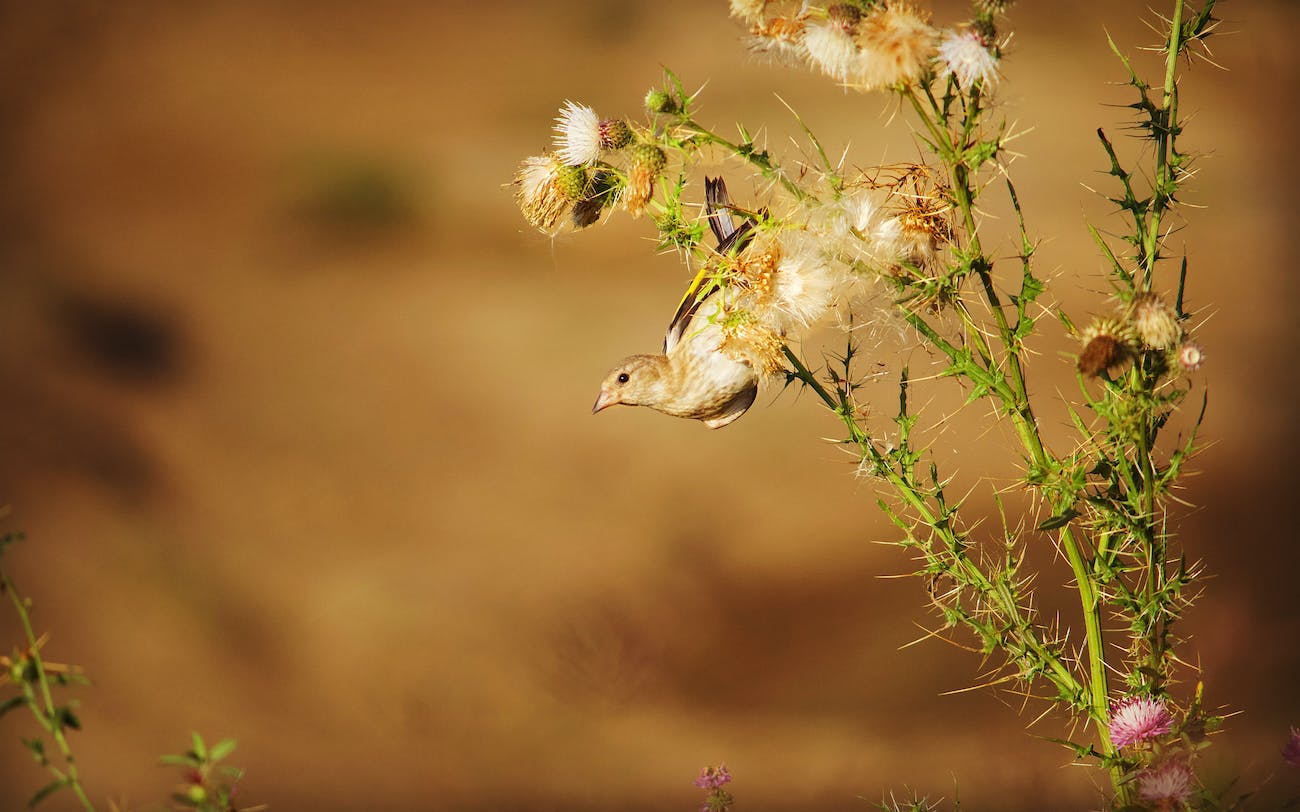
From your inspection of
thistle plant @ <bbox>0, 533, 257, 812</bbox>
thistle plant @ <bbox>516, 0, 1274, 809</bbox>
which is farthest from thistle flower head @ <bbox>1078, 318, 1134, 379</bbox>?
thistle plant @ <bbox>0, 533, 257, 812</bbox>

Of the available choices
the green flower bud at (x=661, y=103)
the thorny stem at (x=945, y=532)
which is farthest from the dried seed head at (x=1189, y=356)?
the green flower bud at (x=661, y=103)

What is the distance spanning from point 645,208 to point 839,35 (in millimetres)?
101

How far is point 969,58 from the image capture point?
37 centimetres

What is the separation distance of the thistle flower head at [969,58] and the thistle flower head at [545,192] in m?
0.16

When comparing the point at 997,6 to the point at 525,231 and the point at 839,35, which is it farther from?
the point at 525,231

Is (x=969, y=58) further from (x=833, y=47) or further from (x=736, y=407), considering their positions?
(x=736, y=407)

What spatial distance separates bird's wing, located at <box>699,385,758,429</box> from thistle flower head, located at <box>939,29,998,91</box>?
0.56 feet

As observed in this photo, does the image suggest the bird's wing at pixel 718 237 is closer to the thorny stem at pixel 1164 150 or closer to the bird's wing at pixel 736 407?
the bird's wing at pixel 736 407

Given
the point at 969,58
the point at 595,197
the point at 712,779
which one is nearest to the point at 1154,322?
the point at 969,58

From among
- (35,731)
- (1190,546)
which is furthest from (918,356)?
(35,731)

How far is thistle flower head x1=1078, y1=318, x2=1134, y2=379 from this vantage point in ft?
1.27

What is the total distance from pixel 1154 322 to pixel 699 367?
7.4 inches

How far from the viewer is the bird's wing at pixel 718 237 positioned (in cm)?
46

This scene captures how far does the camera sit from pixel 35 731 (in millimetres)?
810
